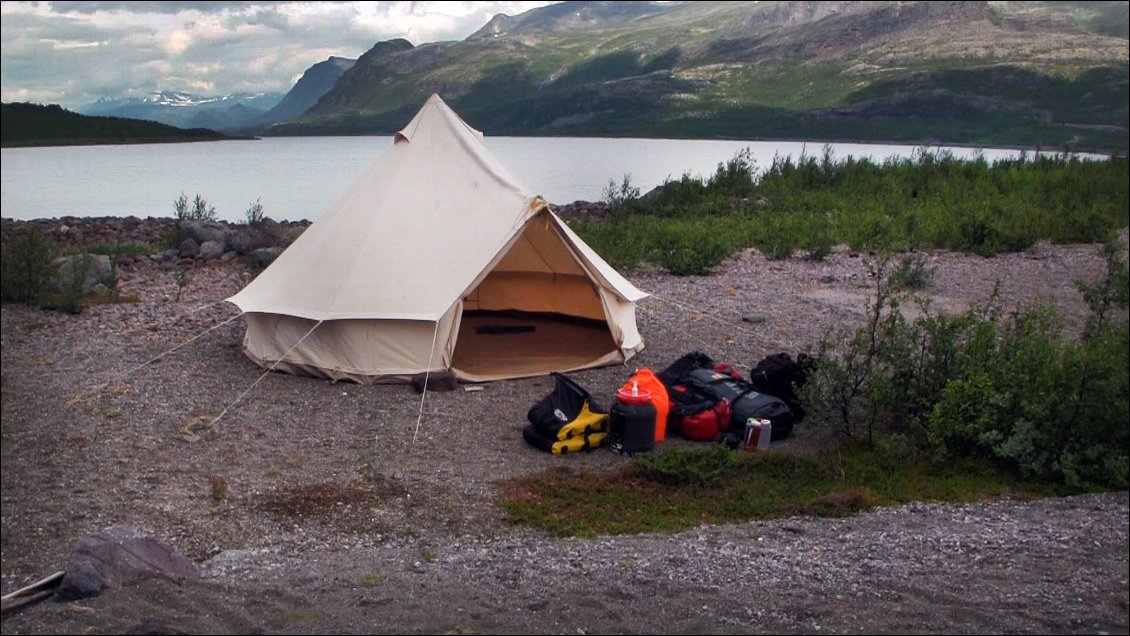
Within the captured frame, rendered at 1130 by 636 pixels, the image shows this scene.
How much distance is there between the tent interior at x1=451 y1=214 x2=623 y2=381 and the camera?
9523 mm

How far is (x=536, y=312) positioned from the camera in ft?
36.7

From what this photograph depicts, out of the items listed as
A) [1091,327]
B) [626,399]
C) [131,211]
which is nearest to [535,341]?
[626,399]

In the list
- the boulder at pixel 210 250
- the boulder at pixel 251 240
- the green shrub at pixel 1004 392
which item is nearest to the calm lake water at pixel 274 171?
the boulder at pixel 251 240

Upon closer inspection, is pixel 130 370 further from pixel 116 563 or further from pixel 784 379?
pixel 784 379

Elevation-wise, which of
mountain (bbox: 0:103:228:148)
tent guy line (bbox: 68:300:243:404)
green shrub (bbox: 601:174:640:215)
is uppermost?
mountain (bbox: 0:103:228:148)

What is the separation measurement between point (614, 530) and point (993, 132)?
1329 centimetres

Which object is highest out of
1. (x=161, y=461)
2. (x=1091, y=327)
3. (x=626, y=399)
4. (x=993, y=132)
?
(x=993, y=132)

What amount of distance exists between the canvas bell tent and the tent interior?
0.05 meters

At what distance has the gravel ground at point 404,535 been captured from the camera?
4.05 m

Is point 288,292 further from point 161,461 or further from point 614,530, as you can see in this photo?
point 614,530

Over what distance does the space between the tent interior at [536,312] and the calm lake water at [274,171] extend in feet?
11.6

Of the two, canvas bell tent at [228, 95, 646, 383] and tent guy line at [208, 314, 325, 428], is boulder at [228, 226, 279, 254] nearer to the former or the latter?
canvas bell tent at [228, 95, 646, 383]

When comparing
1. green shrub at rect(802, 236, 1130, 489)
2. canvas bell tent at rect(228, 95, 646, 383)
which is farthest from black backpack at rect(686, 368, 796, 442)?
canvas bell tent at rect(228, 95, 646, 383)

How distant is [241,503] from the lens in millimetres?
5668
